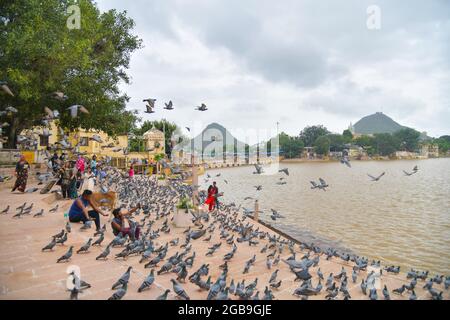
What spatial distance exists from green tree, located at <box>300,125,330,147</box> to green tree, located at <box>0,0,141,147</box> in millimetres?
125628

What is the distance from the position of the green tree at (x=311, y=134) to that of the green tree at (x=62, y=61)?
12563 cm

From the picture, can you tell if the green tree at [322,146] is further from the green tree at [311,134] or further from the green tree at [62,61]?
the green tree at [62,61]

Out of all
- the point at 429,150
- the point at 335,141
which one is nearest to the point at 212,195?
the point at 335,141

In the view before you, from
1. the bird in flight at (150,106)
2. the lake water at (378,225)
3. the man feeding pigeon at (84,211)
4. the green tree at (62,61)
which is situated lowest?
the lake water at (378,225)

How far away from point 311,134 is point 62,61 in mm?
137585

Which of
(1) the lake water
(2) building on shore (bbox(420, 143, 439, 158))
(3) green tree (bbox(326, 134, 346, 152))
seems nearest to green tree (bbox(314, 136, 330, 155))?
(3) green tree (bbox(326, 134, 346, 152))

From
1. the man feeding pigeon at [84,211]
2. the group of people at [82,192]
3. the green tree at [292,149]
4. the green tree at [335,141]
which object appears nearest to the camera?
the group of people at [82,192]

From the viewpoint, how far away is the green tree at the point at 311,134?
466 feet

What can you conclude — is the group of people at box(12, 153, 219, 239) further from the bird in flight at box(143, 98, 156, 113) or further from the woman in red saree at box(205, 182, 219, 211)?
the bird in flight at box(143, 98, 156, 113)

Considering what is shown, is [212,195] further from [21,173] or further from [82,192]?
[21,173]

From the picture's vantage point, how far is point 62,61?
687 inches

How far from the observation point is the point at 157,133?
53.3 m

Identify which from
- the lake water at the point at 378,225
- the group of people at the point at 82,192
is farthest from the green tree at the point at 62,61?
the lake water at the point at 378,225
